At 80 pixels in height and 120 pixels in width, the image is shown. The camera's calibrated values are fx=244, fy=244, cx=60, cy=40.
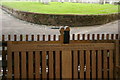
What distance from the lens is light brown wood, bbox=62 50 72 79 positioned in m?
2.95

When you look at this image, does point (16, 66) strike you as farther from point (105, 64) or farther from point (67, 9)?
point (67, 9)

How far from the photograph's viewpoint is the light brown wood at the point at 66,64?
2.95 m

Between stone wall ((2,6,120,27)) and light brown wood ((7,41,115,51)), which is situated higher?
stone wall ((2,6,120,27))

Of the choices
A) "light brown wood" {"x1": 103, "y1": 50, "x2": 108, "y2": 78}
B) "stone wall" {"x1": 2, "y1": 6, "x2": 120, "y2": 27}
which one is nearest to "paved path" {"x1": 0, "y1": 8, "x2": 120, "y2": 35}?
"stone wall" {"x1": 2, "y1": 6, "x2": 120, "y2": 27}

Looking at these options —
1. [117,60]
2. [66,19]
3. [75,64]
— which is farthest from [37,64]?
[66,19]

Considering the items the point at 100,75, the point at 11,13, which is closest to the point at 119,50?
the point at 100,75

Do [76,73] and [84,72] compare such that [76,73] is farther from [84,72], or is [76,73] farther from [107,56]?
[107,56]

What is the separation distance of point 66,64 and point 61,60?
3.2 inches

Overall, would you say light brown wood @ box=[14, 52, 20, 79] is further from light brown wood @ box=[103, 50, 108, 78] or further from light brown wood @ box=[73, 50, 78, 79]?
light brown wood @ box=[103, 50, 108, 78]

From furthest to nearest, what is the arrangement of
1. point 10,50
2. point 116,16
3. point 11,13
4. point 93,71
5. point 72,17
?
point 11,13 < point 116,16 < point 72,17 < point 93,71 < point 10,50

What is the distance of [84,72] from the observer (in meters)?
3.15

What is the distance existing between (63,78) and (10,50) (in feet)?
2.39

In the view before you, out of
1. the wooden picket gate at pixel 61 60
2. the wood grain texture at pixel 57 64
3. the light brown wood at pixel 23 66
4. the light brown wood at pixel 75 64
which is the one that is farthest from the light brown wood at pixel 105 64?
the light brown wood at pixel 23 66

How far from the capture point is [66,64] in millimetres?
2973
